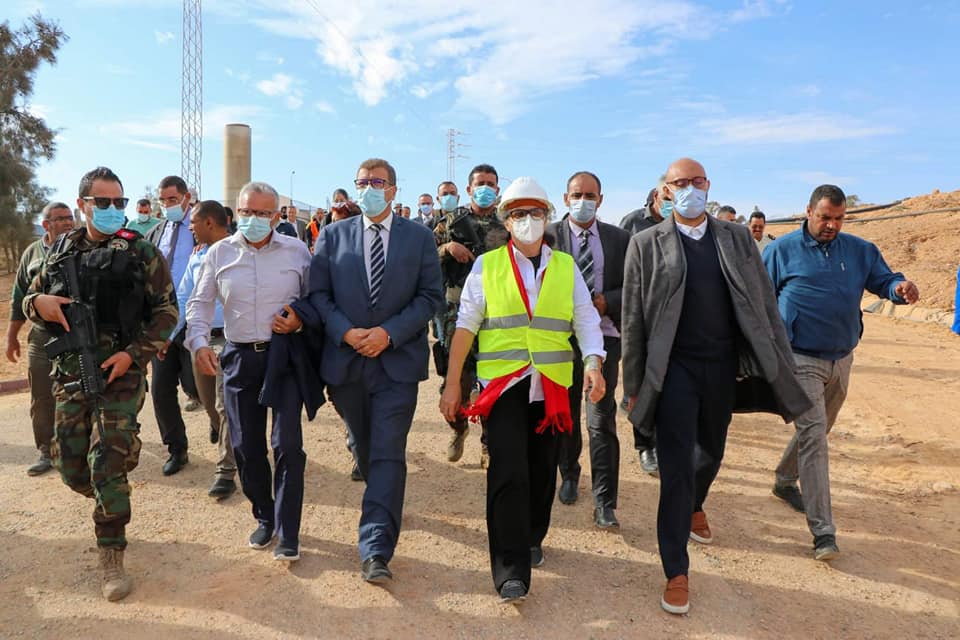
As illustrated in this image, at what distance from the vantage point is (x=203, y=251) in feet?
16.8

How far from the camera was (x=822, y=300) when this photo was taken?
4.18 m

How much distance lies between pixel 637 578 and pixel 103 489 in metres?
2.99

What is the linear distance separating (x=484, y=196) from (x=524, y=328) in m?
2.15

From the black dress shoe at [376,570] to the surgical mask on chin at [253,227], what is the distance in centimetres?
201

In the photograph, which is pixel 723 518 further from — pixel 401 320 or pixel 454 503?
pixel 401 320

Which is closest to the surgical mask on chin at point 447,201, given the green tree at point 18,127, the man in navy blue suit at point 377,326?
the man in navy blue suit at point 377,326

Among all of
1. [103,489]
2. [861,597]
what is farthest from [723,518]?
[103,489]

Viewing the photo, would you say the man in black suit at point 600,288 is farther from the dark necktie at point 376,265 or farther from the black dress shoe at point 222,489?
the black dress shoe at point 222,489

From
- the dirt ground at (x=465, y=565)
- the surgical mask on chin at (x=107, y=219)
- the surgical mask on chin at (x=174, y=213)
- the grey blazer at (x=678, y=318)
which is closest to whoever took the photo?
the dirt ground at (x=465, y=565)

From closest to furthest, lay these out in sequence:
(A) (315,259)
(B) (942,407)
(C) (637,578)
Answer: (C) (637,578) < (A) (315,259) < (B) (942,407)

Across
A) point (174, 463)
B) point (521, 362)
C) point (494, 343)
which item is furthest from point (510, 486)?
point (174, 463)

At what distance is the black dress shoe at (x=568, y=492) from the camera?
468 cm

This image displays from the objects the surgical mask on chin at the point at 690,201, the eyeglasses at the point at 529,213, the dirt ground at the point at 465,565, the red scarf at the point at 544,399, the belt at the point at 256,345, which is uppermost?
the surgical mask on chin at the point at 690,201

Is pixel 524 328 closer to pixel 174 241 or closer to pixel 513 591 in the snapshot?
pixel 513 591
